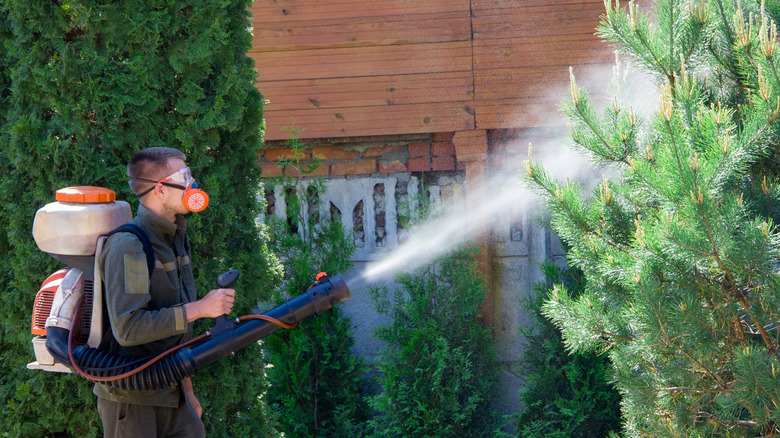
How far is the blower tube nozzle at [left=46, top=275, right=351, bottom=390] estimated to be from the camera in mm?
2775

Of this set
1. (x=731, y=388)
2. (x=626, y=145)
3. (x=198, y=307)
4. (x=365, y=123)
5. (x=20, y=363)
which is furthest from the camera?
(x=365, y=123)

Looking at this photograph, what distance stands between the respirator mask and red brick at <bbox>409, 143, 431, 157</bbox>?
10.5 ft

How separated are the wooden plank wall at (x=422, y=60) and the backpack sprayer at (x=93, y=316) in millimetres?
3038

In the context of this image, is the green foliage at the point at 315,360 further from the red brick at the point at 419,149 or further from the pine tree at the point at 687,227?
the pine tree at the point at 687,227

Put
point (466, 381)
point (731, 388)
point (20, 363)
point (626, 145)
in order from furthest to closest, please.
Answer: point (466, 381) < point (20, 363) < point (626, 145) < point (731, 388)

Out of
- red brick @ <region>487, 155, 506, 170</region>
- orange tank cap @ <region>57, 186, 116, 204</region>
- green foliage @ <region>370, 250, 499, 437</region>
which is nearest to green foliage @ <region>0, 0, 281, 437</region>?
orange tank cap @ <region>57, 186, 116, 204</region>

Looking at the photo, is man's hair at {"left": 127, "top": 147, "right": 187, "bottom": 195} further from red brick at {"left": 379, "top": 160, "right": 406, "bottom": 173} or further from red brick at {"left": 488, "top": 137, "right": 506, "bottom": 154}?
red brick at {"left": 488, "top": 137, "right": 506, "bottom": 154}

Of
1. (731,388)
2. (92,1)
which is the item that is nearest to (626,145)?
(731,388)

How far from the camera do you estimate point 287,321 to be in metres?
2.98

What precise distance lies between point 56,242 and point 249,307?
55.7 inches

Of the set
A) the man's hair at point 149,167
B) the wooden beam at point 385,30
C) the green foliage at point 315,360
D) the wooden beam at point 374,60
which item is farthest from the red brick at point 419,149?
the man's hair at point 149,167

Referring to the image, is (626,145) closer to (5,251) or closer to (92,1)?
(92,1)

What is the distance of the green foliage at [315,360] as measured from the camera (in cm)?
512

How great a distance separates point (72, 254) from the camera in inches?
117
